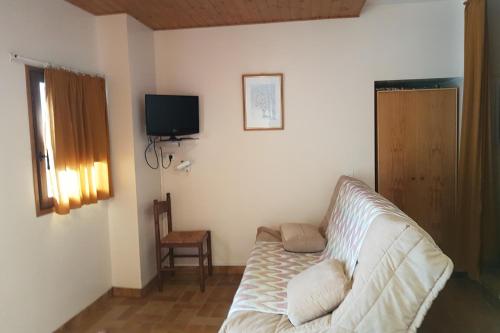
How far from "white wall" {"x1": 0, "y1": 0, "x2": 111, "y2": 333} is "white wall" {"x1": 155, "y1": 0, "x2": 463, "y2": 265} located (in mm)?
942

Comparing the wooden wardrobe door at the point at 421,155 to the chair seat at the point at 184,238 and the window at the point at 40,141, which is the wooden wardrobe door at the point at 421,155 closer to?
the chair seat at the point at 184,238

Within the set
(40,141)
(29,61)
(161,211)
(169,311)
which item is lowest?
(169,311)

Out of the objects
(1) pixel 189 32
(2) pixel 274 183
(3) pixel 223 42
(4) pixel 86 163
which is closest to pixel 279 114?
(2) pixel 274 183

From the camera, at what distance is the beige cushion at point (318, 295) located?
1674 mm

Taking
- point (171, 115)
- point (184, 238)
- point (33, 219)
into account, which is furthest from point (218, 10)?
point (33, 219)

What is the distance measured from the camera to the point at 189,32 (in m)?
3.49

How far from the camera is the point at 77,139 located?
105 inches

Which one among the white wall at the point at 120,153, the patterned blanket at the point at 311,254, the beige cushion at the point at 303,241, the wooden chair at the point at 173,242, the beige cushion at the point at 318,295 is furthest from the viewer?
the wooden chair at the point at 173,242

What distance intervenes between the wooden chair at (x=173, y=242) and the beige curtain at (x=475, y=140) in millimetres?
2342

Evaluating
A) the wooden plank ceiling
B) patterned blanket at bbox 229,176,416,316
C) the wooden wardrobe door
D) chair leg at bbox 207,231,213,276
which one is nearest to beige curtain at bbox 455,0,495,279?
the wooden wardrobe door

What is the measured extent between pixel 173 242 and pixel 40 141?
1380 millimetres

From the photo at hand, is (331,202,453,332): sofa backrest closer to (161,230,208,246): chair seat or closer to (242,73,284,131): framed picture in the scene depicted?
(161,230,208,246): chair seat

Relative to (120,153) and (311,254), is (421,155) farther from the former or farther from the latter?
(120,153)

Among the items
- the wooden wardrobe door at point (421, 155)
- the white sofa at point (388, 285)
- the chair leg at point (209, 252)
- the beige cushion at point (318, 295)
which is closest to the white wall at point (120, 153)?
the chair leg at point (209, 252)
